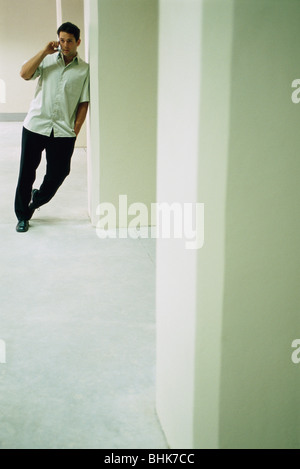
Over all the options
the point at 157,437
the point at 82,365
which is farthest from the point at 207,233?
the point at 82,365

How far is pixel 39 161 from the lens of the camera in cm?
484

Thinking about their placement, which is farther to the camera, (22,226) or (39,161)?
(22,226)

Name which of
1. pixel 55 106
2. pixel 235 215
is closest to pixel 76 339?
pixel 235 215

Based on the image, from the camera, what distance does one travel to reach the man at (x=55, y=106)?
4.57m

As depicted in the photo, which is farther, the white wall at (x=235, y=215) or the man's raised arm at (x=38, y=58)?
the man's raised arm at (x=38, y=58)

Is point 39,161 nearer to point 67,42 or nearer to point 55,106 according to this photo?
point 55,106

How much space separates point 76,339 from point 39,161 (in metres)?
2.22

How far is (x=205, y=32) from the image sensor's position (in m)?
1.58

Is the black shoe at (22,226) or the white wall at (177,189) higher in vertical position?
the white wall at (177,189)

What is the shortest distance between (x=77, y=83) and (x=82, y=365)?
283 cm

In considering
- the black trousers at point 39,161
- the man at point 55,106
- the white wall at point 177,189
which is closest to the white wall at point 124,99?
the man at point 55,106

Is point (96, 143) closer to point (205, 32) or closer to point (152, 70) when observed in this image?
point (152, 70)

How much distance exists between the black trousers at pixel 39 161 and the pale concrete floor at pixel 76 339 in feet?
1.07

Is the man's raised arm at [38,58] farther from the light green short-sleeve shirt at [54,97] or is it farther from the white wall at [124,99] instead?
the white wall at [124,99]
